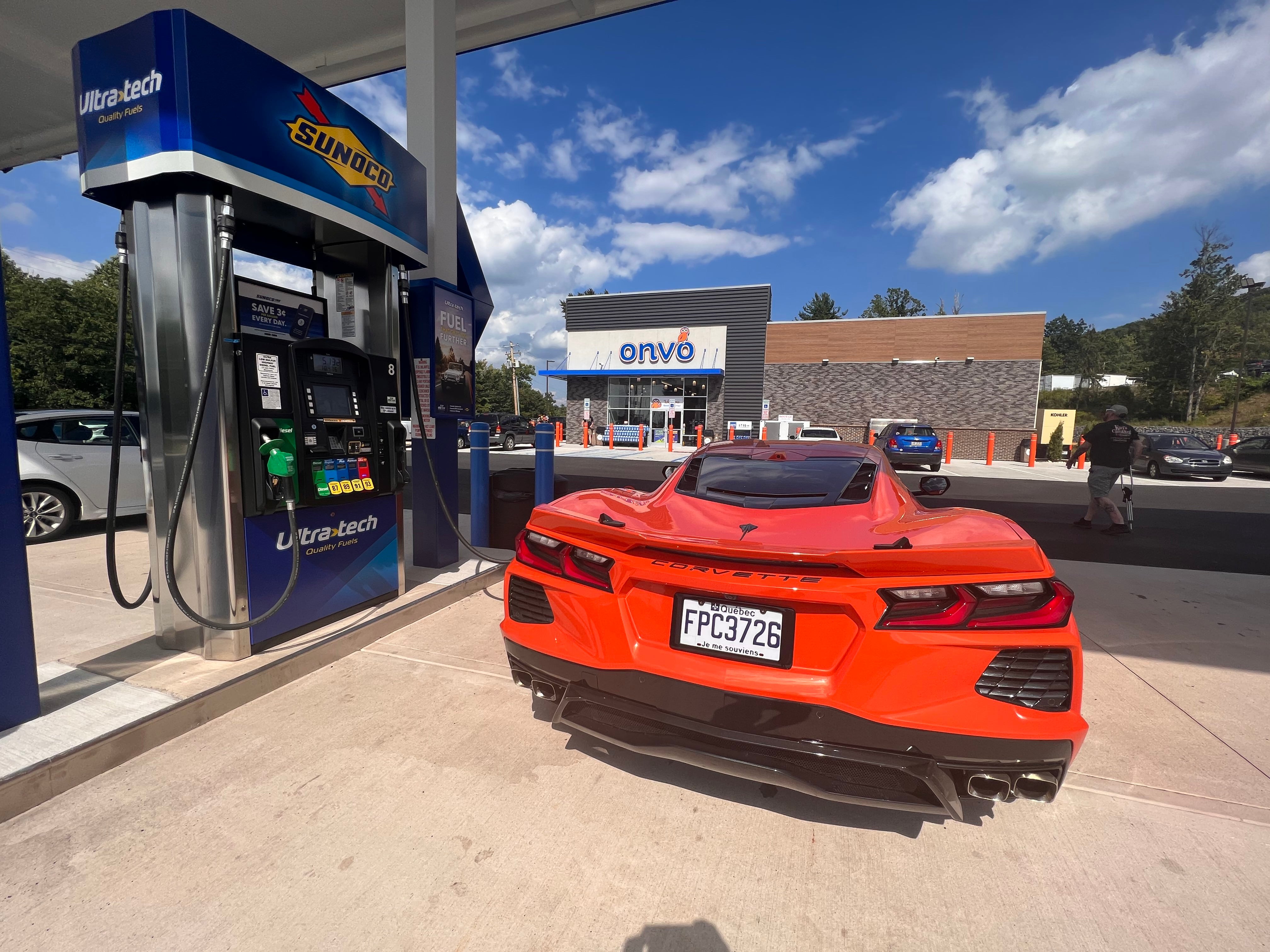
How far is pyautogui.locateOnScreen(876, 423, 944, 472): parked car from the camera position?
55.1ft

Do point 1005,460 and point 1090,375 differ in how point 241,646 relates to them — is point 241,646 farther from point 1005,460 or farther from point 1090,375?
point 1090,375

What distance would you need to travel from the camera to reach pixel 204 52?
8.56 feet

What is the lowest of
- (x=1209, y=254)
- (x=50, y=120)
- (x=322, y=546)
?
(x=322, y=546)

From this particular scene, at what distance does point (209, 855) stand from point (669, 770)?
1587 mm

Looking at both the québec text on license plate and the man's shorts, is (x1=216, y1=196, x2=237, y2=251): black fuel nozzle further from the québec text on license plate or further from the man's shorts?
the man's shorts

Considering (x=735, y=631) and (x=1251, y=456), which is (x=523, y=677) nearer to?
(x=735, y=631)

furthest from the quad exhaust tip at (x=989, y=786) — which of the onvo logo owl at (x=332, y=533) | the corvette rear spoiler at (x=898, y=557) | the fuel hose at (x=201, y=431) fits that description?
the onvo logo owl at (x=332, y=533)

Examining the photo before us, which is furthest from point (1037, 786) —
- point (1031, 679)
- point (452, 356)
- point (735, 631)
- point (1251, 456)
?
point (1251, 456)

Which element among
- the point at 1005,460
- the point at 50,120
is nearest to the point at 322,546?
the point at 50,120

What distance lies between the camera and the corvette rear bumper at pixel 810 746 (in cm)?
157

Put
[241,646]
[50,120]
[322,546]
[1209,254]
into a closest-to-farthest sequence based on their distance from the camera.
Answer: [241,646] < [322,546] < [50,120] < [1209,254]

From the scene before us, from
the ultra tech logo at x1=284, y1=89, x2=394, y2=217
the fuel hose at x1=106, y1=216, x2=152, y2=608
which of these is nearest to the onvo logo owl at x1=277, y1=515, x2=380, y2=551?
the fuel hose at x1=106, y1=216, x2=152, y2=608

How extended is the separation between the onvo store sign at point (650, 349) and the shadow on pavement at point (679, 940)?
24.9 metres

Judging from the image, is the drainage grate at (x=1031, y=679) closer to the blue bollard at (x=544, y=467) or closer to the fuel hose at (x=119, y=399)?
the fuel hose at (x=119, y=399)
